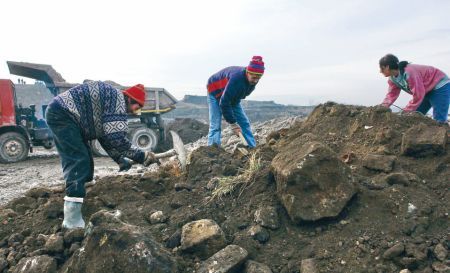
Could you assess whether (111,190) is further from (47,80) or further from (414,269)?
(47,80)

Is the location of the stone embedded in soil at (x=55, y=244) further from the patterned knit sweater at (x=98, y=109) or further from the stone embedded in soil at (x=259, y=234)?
the stone embedded in soil at (x=259, y=234)

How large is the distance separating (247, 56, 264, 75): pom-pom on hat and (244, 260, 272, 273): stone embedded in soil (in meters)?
2.67

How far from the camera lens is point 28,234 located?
322 centimetres

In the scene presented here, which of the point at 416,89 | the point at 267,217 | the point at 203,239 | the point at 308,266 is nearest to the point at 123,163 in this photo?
the point at 203,239

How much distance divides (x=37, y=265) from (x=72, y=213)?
526mm

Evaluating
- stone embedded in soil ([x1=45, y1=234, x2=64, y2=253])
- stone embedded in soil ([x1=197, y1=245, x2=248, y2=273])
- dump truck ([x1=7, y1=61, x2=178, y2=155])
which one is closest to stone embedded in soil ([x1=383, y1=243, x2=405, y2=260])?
stone embedded in soil ([x1=197, y1=245, x2=248, y2=273])

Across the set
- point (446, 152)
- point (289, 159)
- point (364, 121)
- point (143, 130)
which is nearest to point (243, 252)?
point (289, 159)

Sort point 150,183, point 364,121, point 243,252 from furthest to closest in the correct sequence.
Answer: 1. point 364,121
2. point 150,183
3. point 243,252

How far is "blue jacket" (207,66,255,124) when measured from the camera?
482 centimetres

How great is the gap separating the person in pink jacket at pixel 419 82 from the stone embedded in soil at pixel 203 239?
324cm

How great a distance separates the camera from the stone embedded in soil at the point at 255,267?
2449 mm

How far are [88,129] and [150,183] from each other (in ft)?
3.09

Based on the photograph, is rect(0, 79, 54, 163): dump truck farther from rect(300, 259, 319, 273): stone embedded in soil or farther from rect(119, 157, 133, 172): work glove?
rect(300, 259, 319, 273): stone embedded in soil

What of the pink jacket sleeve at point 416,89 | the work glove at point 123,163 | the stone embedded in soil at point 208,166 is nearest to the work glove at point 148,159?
the work glove at point 123,163
